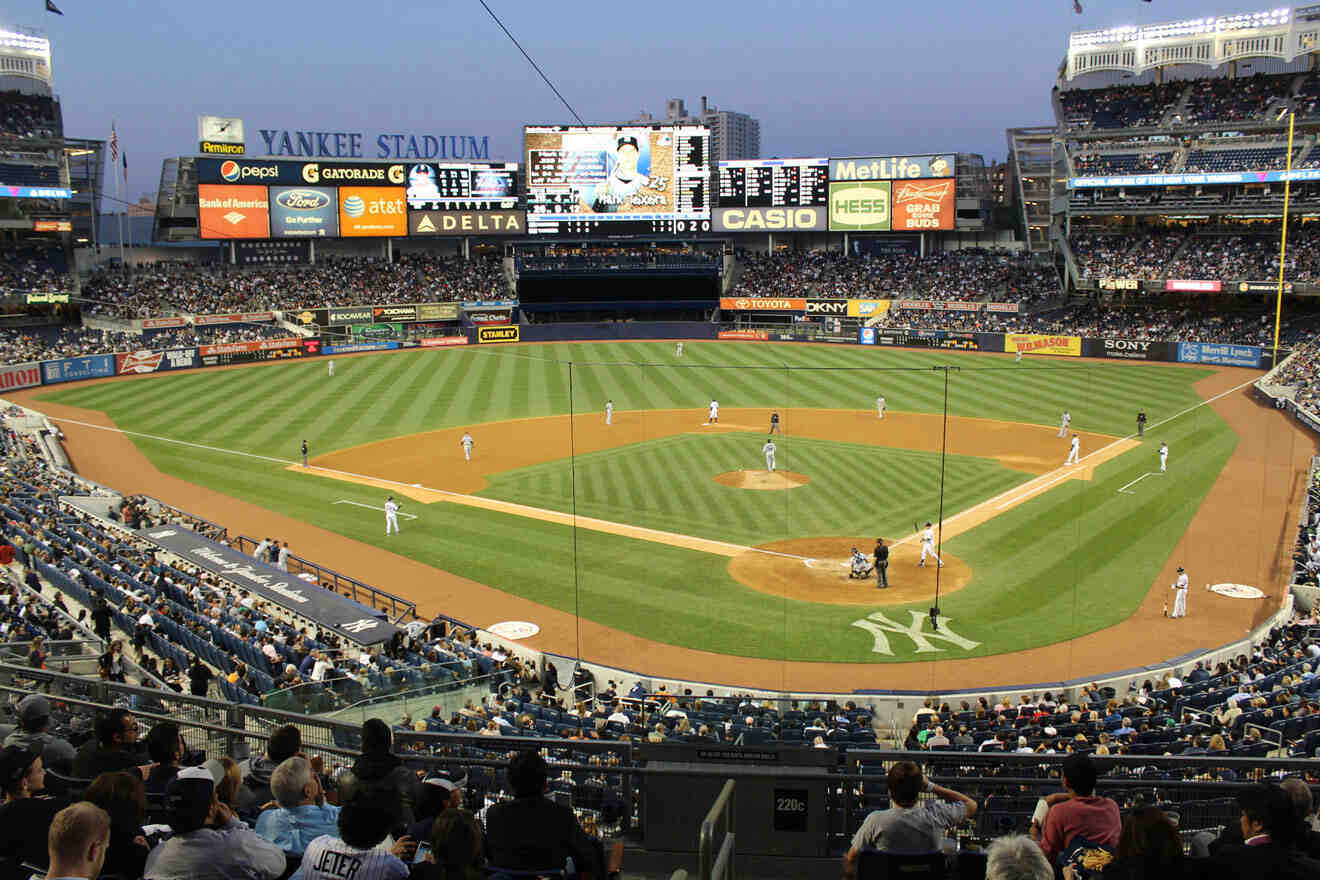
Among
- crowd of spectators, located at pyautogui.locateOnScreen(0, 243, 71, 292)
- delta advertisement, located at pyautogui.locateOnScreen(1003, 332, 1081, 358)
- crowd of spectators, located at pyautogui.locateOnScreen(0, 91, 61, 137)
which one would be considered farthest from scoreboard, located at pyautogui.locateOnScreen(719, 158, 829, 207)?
crowd of spectators, located at pyautogui.locateOnScreen(0, 91, 61, 137)

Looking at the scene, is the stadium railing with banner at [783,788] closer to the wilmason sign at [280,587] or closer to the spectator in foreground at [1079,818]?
the spectator in foreground at [1079,818]

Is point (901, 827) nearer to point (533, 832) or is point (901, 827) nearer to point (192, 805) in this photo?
point (533, 832)

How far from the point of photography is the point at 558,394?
51.2 m

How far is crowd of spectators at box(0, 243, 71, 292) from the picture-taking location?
65.1 meters

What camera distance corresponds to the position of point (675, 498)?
102ft

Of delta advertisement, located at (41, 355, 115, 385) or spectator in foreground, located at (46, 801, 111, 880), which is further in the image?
delta advertisement, located at (41, 355, 115, 385)

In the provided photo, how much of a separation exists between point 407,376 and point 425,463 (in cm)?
2178

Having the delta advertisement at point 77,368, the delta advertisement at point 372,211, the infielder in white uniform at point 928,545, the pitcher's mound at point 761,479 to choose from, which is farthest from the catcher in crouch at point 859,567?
the delta advertisement at point 372,211

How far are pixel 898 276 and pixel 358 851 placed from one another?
3060 inches

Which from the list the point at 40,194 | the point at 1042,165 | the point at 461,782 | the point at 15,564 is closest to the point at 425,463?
the point at 15,564

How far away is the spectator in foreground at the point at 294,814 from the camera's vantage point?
563 cm

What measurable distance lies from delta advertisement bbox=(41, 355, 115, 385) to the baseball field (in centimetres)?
285

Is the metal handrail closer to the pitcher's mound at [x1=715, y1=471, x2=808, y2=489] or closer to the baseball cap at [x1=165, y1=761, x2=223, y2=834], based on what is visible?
the baseball cap at [x1=165, y1=761, x2=223, y2=834]

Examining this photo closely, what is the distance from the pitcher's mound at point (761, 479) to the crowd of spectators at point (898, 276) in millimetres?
43746
